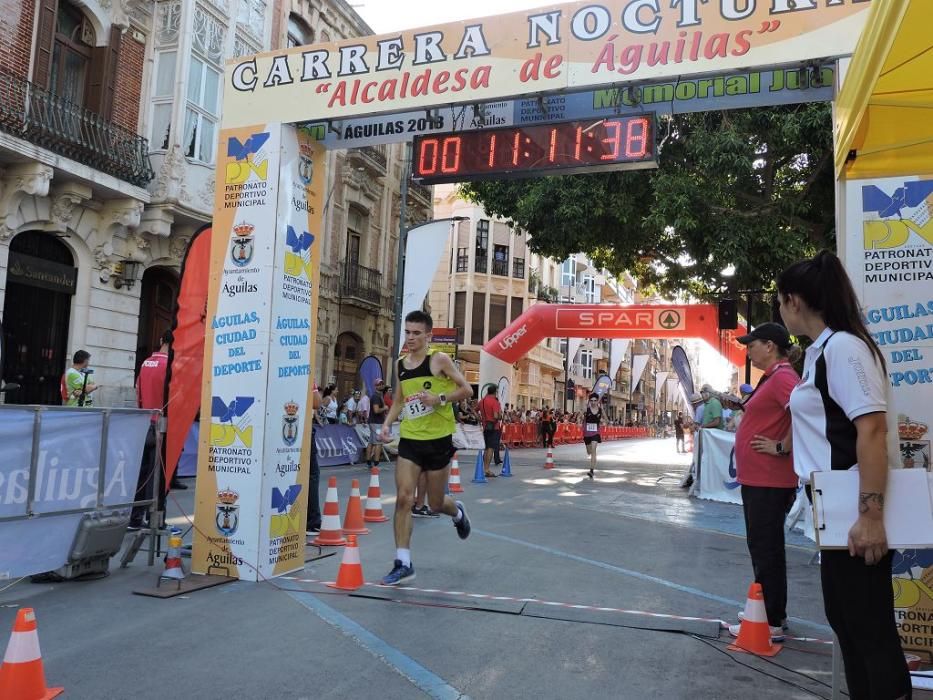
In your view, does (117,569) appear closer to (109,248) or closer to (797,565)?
(797,565)

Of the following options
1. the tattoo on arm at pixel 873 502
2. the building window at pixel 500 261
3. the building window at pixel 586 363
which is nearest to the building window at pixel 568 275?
the building window at pixel 586 363

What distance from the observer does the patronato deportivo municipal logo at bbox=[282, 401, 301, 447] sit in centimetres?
605

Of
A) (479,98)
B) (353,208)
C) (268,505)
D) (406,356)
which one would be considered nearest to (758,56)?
(479,98)

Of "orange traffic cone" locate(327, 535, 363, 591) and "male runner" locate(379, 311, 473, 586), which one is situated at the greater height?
"male runner" locate(379, 311, 473, 586)

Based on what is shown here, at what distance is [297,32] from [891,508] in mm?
24506

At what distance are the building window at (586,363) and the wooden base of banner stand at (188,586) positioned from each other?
2271 inches

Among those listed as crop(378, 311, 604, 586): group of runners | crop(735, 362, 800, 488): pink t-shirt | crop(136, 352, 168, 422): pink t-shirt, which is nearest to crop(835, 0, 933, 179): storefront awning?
crop(735, 362, 800, 488): pink t-shirt

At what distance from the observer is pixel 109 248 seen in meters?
15.5

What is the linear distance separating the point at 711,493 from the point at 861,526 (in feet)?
36.5

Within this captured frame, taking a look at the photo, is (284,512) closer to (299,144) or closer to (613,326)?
(299,144)

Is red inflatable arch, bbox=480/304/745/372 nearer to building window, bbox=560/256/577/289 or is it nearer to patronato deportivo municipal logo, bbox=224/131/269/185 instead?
patronato deportivo municipal logo, bbox=224/131/269/185

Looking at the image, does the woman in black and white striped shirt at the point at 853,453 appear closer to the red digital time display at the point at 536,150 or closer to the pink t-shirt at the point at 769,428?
the pink t-shirt at the point at 769,428

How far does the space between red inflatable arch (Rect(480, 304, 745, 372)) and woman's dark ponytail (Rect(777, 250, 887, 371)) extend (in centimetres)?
1640

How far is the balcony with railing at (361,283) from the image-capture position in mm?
26559
